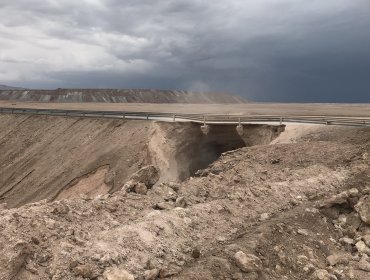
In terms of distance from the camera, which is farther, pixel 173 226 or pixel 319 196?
pixel 319 196

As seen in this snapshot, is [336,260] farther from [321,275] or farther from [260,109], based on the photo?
[260,109]

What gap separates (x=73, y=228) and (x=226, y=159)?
11.2 metres

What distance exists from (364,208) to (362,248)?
1.57 metres

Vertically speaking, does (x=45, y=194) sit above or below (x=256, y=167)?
below

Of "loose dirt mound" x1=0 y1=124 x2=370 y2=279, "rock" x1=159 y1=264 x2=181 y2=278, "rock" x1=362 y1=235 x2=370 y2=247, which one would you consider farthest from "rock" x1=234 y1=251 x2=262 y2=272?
"rock" x1=362 y1=235 x2=370 y2=247

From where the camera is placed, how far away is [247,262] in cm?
762

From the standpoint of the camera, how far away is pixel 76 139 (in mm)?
30922

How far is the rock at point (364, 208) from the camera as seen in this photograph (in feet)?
33.8

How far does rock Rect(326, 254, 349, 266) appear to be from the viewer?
8.63 meters

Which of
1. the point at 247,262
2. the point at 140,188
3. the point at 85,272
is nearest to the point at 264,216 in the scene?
the point at 247,262

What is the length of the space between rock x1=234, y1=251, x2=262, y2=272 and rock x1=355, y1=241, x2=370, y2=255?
115 inches

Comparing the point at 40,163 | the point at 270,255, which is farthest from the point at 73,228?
the point at 40,163

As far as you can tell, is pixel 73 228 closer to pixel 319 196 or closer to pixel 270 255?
pixel 270 255

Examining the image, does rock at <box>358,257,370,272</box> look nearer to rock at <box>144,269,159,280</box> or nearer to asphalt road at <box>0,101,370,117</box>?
rock at <box>144,269,159,280</box>
